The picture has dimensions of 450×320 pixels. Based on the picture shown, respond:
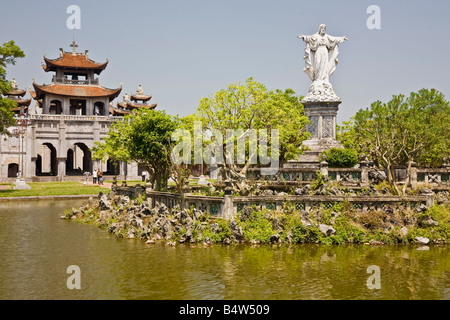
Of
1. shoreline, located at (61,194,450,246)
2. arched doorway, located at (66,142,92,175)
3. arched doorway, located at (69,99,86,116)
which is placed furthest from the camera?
arched doorway, located at (66,142,92,175)


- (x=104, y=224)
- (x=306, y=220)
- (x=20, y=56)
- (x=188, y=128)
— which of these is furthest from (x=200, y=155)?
(x=20, y=56)

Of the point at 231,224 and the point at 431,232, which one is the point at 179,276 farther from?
the point at 431,232

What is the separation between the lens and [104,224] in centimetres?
2461

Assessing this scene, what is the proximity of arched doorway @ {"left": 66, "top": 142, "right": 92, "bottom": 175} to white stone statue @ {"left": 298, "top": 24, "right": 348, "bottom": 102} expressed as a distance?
4451cm

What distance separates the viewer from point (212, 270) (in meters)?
15.4

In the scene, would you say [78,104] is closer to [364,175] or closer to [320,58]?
[320,58]

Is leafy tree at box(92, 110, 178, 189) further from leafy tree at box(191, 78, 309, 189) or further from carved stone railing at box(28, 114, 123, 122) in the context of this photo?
carved stone railing at box(28, 114, 123, 122)

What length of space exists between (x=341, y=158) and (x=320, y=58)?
8.70 metres

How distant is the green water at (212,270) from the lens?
1323 cm

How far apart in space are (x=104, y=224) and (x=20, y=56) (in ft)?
80.3

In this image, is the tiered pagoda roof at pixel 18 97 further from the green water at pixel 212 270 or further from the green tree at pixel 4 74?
the green water at pixel 212 270

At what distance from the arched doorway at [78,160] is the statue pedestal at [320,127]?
45.1 meters

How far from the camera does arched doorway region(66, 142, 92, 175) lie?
69019mm

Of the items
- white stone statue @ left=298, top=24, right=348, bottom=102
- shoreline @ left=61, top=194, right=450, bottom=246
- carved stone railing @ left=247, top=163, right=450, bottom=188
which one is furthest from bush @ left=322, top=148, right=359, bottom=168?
shoreline @ left=61, top=194, right=450, bottom=246
